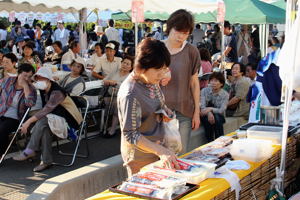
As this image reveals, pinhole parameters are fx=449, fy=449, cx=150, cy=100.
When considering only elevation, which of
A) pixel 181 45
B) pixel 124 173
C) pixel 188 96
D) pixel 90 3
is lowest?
pixel 124 173

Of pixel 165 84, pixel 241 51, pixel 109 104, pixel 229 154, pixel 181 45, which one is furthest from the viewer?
pixel 241 51

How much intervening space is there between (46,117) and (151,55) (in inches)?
124

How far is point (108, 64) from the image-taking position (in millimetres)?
9000

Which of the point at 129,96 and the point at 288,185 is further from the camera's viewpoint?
the point at 288,185

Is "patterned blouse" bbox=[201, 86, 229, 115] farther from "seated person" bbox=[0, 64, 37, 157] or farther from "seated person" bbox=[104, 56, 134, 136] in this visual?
"seated person" bbox=[0, 64, 37, 157]

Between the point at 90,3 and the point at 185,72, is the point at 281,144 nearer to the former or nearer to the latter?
the point at 185,72

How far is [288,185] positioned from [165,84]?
1299 millimetres

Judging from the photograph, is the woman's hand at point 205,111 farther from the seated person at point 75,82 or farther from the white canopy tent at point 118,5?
the white canopy tent at point 118,5

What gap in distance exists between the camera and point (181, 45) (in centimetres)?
382

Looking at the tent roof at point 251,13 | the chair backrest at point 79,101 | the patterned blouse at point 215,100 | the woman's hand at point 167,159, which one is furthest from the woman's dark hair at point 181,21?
the tent roof at point 251,13

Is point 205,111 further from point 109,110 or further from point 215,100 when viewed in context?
point 109,110

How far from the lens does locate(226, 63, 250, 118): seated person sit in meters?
7.14

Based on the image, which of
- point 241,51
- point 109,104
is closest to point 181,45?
point 109,104

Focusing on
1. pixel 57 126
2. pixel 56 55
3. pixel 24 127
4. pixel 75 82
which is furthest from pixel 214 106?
pixel 56 55
